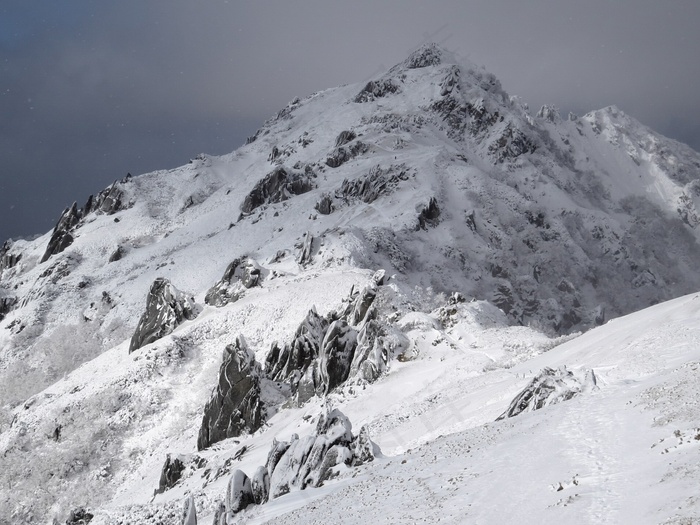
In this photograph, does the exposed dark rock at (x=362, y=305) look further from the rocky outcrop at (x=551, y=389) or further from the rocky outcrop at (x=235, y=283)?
the rocky outcrop at (x=551, y=389)

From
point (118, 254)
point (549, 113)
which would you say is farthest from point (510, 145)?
point (118, 254)

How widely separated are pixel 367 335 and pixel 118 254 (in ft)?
234

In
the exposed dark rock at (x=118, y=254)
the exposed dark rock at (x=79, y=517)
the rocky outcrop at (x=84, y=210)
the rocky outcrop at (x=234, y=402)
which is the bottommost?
the exposed dark rock at (x=79, y=517)

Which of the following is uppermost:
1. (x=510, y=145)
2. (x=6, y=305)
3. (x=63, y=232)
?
(x=63, y=232)

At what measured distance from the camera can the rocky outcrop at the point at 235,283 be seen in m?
63.0

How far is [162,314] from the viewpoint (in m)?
61.7

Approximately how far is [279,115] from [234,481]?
170407mm

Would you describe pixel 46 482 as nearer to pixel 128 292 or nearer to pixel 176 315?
pixel 176 315

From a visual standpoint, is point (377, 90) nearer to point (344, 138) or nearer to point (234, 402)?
point (344, 138)

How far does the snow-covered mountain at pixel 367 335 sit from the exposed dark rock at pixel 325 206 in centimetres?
49

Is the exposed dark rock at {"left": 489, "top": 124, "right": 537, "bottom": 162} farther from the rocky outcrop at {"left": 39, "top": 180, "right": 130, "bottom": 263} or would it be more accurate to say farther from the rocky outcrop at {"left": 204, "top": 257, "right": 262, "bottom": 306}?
the rocky outcrop at {"left": 39, "top": 180, "right": 130, "bottom": 263}

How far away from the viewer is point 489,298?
77.4 m

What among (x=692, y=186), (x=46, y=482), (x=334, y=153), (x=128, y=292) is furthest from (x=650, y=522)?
(x=692, y=186)

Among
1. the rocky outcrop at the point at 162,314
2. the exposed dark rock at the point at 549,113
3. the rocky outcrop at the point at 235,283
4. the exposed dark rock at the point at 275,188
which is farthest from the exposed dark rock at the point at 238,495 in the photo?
the exposed dark rock at the point at 549,113
